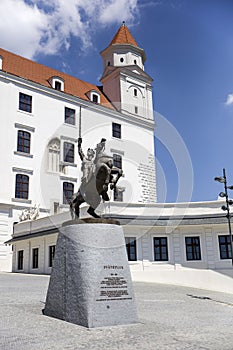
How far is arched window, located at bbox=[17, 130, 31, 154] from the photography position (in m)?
34.2

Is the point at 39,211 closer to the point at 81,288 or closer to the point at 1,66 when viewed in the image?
the point at 1,66

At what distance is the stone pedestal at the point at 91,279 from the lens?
745 centimetres

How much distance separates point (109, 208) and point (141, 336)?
16.7 meters

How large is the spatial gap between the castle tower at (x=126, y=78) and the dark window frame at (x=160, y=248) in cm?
2128

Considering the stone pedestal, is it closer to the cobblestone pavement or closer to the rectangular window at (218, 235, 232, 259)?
the cobblestone pavement

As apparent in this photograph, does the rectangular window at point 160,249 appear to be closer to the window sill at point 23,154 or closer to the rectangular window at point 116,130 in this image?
the window sill at point 23,154

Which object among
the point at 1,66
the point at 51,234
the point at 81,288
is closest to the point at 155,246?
the point at 51,234

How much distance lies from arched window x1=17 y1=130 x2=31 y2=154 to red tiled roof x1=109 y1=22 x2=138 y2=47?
1974 cm


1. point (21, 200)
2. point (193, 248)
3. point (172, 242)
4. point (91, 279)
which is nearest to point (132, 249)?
point (172, 242)

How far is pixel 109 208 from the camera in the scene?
23047 millimetres

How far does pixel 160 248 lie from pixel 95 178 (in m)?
16.9

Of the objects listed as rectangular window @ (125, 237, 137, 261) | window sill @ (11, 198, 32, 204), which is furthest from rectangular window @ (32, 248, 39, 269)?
rectangular window @ (125, 237, 137, 261)

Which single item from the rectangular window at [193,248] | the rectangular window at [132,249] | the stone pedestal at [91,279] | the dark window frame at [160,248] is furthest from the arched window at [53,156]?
the stone pedestal at [91,279]

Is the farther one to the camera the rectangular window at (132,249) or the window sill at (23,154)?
the window sill at (23,154)
